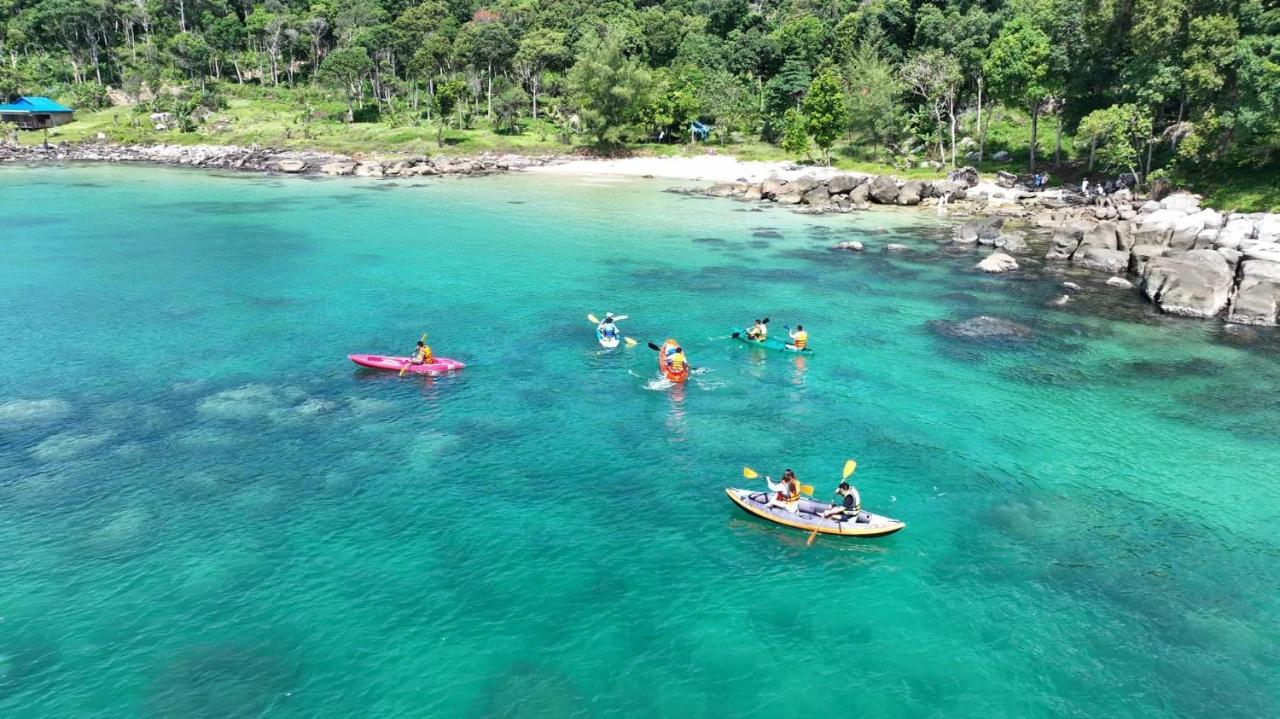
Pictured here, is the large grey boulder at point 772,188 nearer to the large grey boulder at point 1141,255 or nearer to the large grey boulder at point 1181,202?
the large grey boulder at point 1181,202

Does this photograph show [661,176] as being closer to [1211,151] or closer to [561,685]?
[1211,151]

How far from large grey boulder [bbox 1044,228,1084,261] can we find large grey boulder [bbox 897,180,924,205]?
25.0m

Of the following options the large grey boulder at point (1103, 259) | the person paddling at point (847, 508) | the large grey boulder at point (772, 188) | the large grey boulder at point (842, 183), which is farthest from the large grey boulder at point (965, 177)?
the person paddling at point (847, 508)

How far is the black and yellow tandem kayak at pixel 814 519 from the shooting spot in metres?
24.8

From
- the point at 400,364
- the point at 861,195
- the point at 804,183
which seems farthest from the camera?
the point at 804,183

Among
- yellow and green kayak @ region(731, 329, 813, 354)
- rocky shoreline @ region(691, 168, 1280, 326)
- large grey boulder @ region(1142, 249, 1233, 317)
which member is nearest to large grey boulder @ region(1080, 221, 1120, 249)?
rocky shoreline @ region(691, 168, 1280, 326)

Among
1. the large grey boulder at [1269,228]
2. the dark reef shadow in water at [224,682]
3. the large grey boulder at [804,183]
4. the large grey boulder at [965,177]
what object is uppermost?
the large grey boulder at [965,177]

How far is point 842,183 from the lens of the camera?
90188 millimetres

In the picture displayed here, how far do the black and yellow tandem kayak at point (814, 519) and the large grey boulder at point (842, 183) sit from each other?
7019 cm

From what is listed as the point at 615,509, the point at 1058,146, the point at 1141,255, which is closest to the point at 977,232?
the point at 1141,255

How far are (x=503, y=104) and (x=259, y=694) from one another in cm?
12584

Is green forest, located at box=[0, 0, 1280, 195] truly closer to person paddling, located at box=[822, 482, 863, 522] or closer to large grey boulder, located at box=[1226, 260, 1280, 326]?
large grey boulder, located at box=[1226, 260, 1280, 326]

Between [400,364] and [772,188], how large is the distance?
64772mm

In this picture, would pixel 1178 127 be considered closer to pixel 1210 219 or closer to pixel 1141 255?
pixel 1210 219
